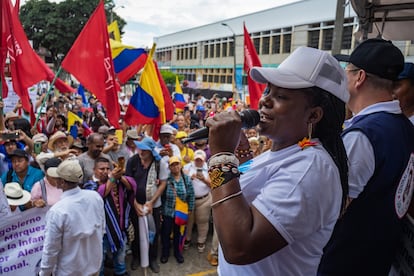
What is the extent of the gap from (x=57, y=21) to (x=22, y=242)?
121 ft

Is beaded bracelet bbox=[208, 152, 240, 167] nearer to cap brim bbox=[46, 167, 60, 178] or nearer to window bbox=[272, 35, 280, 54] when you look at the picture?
cap brim bbox=[46, 167, 60, 178]

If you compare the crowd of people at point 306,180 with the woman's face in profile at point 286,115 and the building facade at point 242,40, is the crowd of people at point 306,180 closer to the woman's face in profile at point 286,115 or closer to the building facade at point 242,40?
the woman's face in profile at point 286,115

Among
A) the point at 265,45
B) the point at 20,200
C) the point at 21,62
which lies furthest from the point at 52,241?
the point at 265,45

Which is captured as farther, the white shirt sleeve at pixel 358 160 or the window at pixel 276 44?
the window at pixel 276 44

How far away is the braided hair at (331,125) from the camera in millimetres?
1236

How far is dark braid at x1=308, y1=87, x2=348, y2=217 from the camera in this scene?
1238 mm

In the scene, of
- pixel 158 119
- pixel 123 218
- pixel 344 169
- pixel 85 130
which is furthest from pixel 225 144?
pixel 85 130

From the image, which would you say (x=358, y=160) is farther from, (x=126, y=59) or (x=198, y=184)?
(x=126, y=59)

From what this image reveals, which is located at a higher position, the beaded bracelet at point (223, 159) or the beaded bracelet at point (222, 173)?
the beaded bracelet at point (223, 159)

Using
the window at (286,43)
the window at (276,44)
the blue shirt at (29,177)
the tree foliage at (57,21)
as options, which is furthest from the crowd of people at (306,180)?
the tree foliage at (57,21)

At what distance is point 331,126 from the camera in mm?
1275

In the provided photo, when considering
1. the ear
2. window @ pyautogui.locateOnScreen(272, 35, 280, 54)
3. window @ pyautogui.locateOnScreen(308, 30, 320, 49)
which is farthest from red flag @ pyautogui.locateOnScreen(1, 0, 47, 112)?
window @ pyautogui.locateOnScreen(272, 35, 280, 54)

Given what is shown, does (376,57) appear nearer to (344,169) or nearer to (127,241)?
(344,169)

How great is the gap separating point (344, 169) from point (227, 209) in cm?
51
